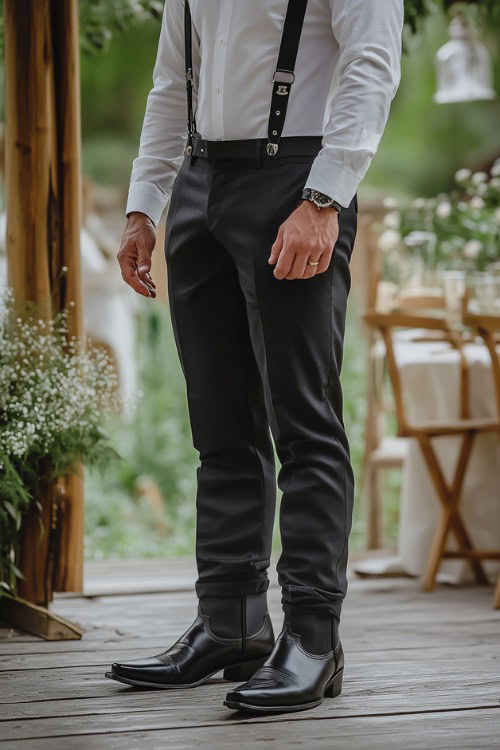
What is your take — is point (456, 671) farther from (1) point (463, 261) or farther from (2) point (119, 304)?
(2) point (119, 304)

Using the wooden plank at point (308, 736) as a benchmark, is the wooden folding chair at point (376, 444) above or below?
above

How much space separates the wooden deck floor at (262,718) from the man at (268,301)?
7cm

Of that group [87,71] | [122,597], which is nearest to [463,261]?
[122,597]

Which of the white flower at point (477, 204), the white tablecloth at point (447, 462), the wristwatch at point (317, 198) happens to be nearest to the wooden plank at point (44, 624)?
the wristwatch at point (317, 198)

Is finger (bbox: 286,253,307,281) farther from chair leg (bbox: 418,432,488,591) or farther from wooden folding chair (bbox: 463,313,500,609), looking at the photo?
chair leg (bbox: 418,432,488,591)

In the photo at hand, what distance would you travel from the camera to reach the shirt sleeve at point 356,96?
67.7 inches

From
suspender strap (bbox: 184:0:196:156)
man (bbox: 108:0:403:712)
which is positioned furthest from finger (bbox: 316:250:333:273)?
suspender strap (bbox: 184:0:196:156)

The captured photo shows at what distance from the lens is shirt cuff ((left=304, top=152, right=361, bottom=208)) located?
67.6 inches

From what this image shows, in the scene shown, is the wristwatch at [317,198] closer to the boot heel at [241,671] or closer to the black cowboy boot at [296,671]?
the black cowboy boot at [296,671]

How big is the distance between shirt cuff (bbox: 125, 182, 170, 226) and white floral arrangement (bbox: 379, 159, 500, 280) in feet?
5.85

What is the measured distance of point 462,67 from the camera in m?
4.62

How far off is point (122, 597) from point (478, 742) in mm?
1450

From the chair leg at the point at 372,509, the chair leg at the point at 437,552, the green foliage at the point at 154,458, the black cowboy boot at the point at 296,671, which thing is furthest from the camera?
the green foliage at the point at 154,458


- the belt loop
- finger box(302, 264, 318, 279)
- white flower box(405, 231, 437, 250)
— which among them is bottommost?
finger box(302, 264, 318, 279)
